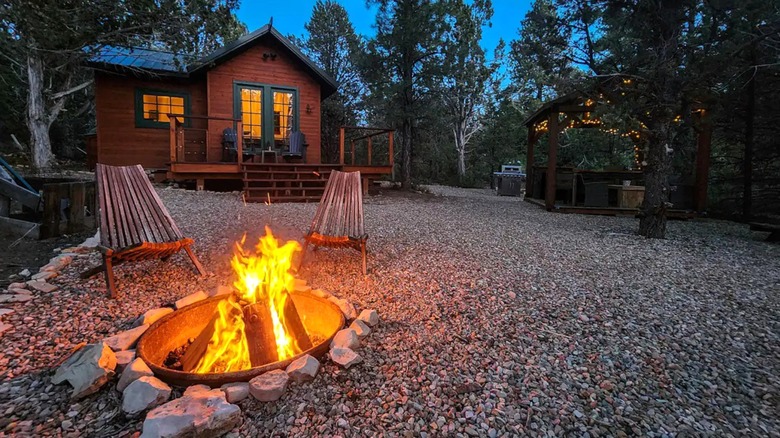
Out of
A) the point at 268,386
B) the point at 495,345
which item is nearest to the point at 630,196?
the point at 495,345

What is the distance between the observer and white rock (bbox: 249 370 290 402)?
1.70 m

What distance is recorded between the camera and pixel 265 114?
10.2 m

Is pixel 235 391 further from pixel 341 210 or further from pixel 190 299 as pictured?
pixel 341 210

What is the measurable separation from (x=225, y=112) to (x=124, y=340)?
895 centimetres

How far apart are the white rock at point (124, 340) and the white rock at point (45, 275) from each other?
1.56 metres

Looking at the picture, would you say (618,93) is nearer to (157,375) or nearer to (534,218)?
(534,218)

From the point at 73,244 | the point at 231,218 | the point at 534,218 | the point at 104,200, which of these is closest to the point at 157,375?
the point at 104,200

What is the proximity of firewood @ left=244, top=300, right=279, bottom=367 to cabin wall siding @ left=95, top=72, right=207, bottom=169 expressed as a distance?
9.07m

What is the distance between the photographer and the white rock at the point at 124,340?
1.99m

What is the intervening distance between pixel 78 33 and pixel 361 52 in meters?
7.75

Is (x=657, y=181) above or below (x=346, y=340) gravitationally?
above

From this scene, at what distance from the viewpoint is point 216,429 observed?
1.53 meters

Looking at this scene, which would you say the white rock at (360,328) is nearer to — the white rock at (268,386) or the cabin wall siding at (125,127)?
the white rock at (268,386)

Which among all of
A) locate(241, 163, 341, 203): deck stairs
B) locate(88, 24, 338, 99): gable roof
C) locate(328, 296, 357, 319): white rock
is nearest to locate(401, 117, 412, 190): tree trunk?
locate(88, 24, 338, 99): gable roof
